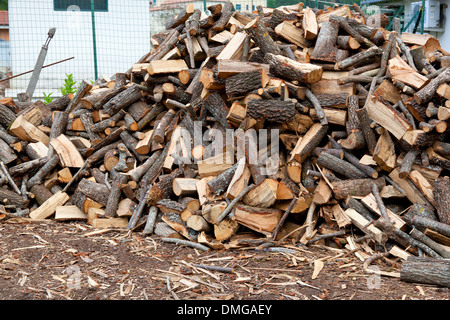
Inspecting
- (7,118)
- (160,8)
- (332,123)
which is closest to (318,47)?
(332,123)

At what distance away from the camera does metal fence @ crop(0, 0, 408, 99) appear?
35.4ft

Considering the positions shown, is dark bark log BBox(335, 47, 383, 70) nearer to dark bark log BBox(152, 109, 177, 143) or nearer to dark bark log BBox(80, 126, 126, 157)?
dark bark log BBox(152, 109, 177, 143)

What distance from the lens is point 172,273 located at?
135 inches

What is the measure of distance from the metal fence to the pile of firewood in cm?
523

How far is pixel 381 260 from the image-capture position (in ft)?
11.9

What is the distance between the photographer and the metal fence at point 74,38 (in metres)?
10.8

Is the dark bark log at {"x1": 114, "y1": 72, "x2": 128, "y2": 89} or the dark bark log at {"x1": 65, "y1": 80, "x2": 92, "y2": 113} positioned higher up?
the dark bark log at {"x1": 114, "y1": 72, "x2": 128, "y2": 89}

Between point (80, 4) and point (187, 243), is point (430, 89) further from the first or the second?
point (80, 4)

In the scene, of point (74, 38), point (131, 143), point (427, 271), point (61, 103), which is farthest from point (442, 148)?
point (74, 38)

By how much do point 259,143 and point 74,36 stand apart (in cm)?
850

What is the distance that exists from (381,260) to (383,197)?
622mm

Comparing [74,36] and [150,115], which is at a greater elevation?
[74,36]

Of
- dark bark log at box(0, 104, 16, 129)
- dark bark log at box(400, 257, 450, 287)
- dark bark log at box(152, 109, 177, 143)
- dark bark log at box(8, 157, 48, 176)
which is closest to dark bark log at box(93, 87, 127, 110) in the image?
dark bark log at box(152, 109, 177, 143)

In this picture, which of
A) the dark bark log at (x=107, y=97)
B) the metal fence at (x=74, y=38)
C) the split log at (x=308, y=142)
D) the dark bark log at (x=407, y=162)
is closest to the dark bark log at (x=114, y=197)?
the dark bark log at (x=107, y=97)
